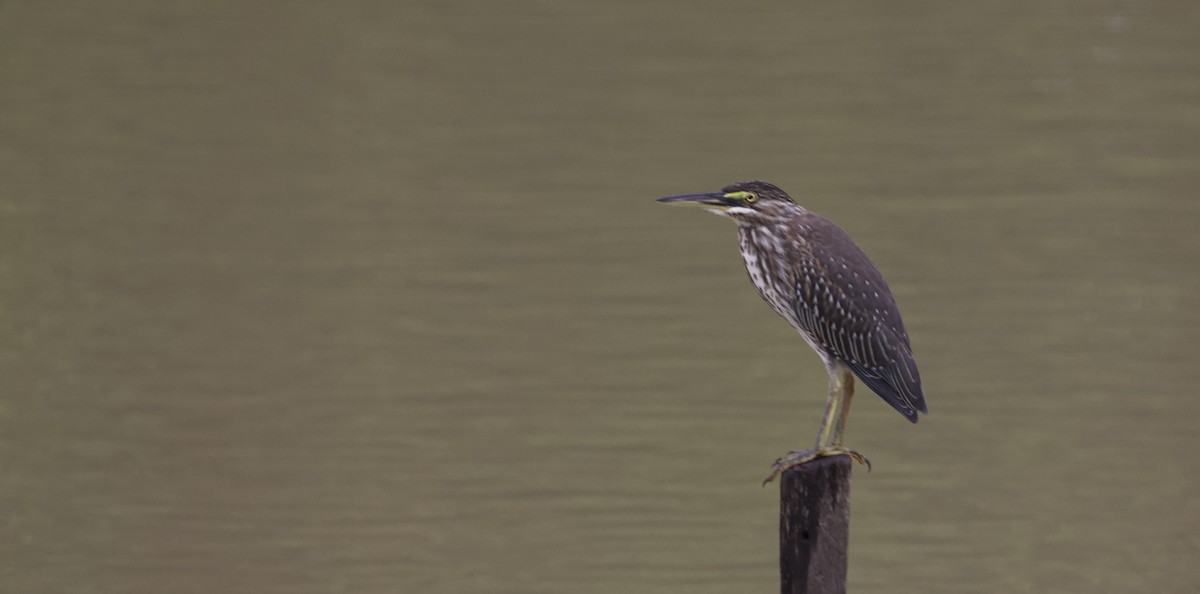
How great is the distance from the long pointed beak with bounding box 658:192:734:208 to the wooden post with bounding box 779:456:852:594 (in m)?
0.87

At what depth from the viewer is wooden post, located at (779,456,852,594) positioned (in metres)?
5.81

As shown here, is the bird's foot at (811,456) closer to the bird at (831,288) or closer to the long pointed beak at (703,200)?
the bird at (831,288)

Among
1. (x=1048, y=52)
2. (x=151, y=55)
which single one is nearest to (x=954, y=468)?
(x=1048, y=52)

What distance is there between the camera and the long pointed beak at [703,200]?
243 inches

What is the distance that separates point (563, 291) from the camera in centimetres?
1287

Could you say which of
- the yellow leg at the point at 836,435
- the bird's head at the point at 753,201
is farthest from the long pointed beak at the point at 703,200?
the yellow leg at the point at 836,435

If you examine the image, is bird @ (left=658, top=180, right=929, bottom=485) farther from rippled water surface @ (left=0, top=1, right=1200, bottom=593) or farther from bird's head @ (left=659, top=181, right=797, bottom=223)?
rippled water surface @ (left=0, top=1, right=1200, bottom=593)

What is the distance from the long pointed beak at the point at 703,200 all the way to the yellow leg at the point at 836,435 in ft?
2.08

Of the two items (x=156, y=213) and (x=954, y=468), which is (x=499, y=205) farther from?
(x=954, y=468)

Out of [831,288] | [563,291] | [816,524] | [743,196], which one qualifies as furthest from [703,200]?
[563,291]

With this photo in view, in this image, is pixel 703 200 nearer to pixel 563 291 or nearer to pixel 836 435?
pixel 836 435

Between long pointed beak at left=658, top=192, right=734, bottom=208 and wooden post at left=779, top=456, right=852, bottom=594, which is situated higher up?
long pointed beak at left=658, top=192, right=734, bottom=208

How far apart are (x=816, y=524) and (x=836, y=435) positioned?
1.85 ft

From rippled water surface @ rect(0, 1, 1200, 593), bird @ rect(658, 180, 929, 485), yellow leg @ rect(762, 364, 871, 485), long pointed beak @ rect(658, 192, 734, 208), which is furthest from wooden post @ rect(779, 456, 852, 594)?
rippled water surface @ rect(0, 1, 1200, 593)
